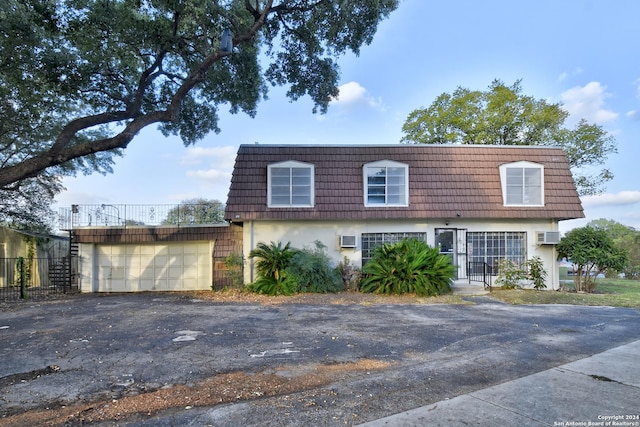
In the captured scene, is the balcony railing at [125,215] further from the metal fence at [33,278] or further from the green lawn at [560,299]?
the green lawn at [560,299]

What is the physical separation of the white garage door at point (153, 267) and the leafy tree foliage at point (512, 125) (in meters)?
18.3

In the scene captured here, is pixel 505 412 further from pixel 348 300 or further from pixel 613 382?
pixel 348 300

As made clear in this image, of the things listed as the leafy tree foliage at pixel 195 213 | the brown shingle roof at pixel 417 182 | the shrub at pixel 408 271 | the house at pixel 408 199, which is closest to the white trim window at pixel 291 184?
the house at pixel 408 199

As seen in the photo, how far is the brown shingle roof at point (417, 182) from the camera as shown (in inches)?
513

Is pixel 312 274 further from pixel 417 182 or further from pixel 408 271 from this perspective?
pixel 417 182

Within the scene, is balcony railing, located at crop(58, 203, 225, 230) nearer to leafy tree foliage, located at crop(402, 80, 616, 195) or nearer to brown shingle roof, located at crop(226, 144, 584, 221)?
brown shingle roof, located at crop(226, 144, 584, 221)

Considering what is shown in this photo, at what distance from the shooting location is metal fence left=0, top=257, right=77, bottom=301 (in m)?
13.5

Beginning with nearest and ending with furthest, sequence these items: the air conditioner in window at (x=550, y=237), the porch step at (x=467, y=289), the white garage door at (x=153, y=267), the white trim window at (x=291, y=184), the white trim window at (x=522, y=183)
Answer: the porch step at (x=467, y=289)
the white trim window at (x=291, y=184)
the air conditioner in window at (x=550, y=237)
the white trim window at (x=522, y=183)
the white garage door at (x=153, y=267)

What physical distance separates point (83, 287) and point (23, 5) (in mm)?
10242

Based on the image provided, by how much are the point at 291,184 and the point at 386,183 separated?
354 cm

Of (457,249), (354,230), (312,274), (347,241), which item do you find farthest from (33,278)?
(457,249)

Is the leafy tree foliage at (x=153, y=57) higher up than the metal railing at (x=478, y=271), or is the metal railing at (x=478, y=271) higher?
the leafy tree foliage at (x=153, y=57)

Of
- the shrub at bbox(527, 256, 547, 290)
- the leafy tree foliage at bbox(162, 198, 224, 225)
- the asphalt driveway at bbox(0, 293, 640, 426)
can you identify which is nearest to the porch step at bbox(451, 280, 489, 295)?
the shrub at bbox(527, 256, 547, 290)

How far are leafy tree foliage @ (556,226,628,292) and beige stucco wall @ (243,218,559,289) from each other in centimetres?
65
